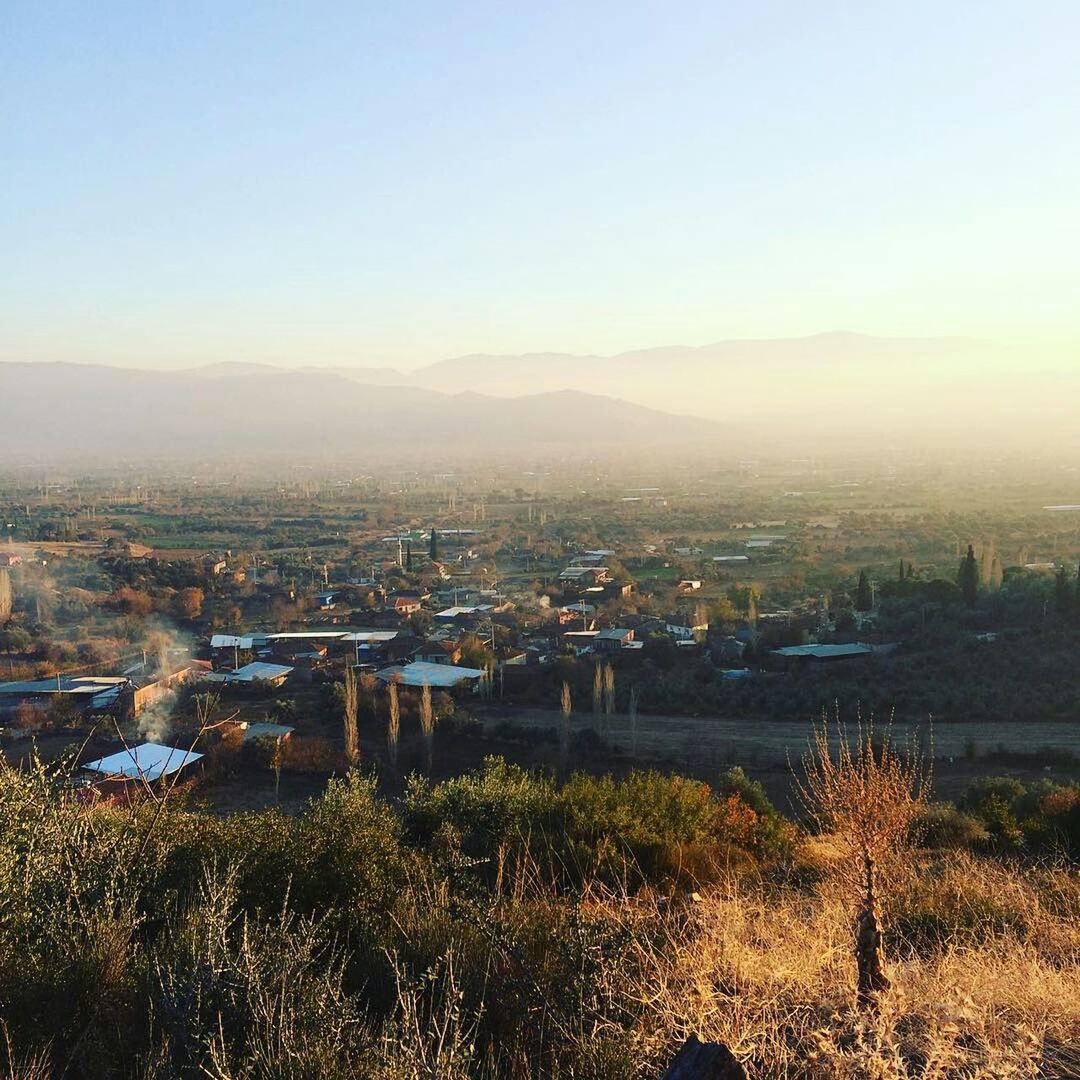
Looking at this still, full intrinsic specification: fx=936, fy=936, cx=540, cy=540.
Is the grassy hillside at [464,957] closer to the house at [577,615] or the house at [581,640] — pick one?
the house at [581,640]

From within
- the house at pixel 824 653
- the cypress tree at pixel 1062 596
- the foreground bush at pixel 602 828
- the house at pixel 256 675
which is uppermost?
the foreground bush at pixel 602 828

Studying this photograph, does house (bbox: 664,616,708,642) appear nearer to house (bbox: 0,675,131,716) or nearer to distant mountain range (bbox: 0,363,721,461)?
house (bbox: 0,675,131,716)

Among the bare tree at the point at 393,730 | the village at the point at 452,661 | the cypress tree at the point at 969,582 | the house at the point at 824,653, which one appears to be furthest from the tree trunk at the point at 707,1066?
the cypress tree at the point at 969,582

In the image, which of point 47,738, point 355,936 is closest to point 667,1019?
point 355,936

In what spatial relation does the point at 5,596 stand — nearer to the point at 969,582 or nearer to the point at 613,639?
the point at 613,639

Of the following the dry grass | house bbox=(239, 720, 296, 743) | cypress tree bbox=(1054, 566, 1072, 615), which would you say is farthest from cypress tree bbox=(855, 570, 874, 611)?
the dry grass

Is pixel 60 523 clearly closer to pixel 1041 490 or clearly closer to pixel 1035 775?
pixel 1035 775

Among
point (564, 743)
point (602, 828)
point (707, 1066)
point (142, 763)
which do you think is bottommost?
point (564, 743)

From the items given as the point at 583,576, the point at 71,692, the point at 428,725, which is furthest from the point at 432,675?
the point at 583,576
